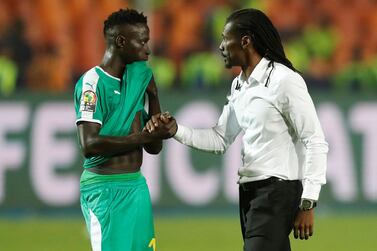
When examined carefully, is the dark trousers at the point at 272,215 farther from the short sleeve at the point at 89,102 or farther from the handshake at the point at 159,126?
the short sleeve at the point at 89,102

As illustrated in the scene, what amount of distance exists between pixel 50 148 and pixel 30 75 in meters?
1.88

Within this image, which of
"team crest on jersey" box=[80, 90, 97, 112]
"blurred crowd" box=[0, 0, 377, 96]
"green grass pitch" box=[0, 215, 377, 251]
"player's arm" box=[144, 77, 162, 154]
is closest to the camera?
"team crest on jersey" box=[80, 90, 97, 112]

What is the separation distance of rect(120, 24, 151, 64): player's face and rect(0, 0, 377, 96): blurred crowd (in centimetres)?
677

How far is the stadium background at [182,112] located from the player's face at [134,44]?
12.6 ft

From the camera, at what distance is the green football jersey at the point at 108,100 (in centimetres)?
454

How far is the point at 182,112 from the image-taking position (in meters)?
10.3

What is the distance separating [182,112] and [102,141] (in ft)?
19.1

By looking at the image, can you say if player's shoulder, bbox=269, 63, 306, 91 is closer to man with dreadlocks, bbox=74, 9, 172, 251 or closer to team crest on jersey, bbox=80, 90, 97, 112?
man with dreadlocks, bbox=74, 9, 172, 251

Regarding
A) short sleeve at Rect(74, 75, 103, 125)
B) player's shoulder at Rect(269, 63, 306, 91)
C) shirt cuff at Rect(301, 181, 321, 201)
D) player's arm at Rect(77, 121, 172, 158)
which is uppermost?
player's shoulder at Rect(269, 63, 306, 91)

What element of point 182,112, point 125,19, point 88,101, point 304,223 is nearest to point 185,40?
point 182,112

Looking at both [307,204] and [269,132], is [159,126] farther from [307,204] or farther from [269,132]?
[307,204]

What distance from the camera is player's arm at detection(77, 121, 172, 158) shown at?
4.50m

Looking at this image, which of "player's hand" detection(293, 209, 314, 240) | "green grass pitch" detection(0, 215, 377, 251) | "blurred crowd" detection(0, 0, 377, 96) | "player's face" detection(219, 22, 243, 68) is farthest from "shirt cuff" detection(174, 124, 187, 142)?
"blurred crowd" detection(0, 0, 377, 96)

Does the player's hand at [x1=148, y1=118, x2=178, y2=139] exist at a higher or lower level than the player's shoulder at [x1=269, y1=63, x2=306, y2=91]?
lower
